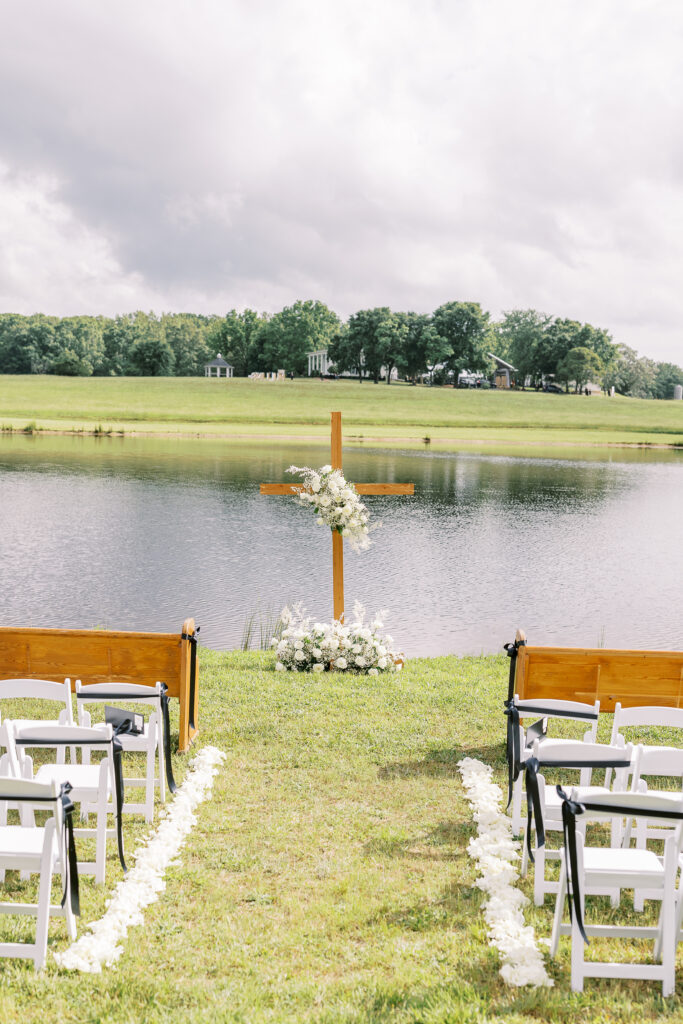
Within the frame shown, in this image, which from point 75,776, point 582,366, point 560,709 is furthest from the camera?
point 582,366

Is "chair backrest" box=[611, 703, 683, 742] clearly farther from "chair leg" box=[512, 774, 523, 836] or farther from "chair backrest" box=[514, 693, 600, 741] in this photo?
"chair leg" box=[512, 774, 523, 836]

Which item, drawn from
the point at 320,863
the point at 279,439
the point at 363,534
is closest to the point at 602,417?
the point at 279,439

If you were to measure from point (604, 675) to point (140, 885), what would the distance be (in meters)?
4.84

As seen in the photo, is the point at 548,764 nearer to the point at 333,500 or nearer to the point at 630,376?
the point at 333,500

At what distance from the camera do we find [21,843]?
4.91 m

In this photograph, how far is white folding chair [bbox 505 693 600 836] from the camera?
6.29 metres

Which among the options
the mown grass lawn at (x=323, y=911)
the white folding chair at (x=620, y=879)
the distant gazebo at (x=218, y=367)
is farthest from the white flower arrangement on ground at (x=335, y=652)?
the distant gazebo at (x=218, y=367)

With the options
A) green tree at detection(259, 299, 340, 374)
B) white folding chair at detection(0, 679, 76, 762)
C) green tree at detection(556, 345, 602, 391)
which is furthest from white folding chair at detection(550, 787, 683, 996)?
green tree at detection(259, 299, 340, 374)

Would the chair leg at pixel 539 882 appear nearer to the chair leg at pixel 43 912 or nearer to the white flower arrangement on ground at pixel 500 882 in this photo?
the white flower arrangement on ground at pixel 500 882

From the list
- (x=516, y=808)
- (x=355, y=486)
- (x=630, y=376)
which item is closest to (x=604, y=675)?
(x=516, y=808)

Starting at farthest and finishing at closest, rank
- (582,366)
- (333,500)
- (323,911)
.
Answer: (582,366), (333,500), (323,911)

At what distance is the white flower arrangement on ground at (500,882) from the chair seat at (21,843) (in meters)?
2.60

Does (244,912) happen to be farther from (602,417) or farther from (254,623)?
(602,417)

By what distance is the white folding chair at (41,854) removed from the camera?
4.52 m
